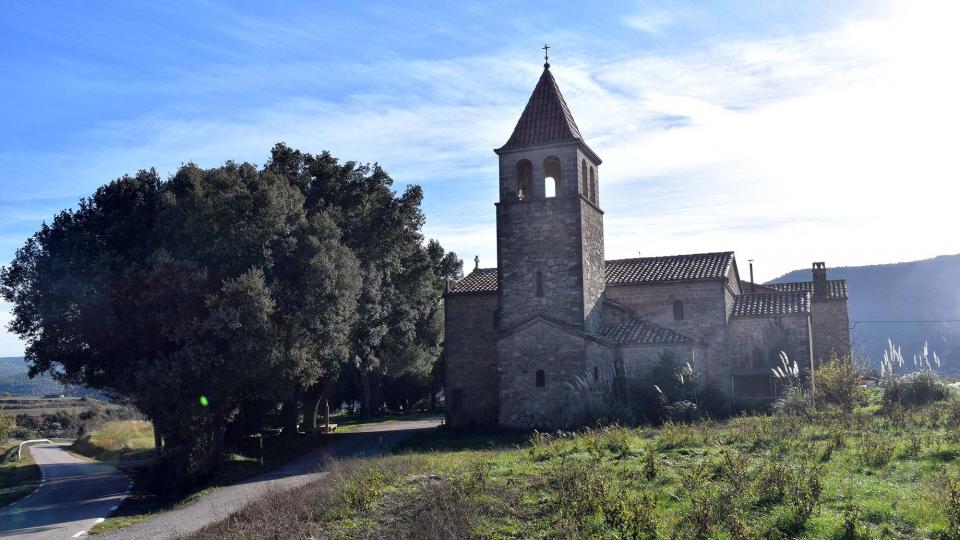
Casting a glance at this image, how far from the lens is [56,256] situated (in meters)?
Answer: 24.5

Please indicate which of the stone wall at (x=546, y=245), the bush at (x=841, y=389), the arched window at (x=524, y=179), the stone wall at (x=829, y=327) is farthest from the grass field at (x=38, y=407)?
the bush at (x=841, y=389)

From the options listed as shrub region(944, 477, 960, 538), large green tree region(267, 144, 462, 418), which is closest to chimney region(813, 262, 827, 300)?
large green tree region(267, 144, 462, 418)

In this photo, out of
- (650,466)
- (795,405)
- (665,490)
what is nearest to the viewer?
(665,490)

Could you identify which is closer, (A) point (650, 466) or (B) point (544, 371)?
(A) point (650, 466)

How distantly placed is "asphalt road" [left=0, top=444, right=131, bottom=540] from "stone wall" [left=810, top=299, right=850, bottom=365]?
104 feet

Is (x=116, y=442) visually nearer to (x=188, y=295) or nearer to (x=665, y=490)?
(x=188, y=295)

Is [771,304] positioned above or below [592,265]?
below

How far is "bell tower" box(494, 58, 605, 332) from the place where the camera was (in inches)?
1204

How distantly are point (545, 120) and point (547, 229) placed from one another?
464 cm

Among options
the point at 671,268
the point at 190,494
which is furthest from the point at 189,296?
the point at 671,268

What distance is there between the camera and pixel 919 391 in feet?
81.4

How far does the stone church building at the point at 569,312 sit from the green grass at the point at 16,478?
53.0 ft

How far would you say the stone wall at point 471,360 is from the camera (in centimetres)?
3409

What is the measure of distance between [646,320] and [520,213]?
7.51 meters
